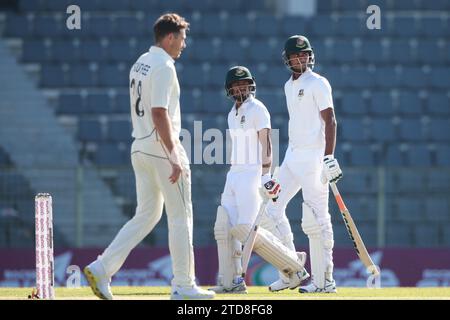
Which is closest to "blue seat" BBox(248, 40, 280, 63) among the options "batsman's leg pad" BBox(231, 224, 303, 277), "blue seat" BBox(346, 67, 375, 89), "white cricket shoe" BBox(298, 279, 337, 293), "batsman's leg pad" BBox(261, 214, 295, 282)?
"blue seat" BBox(346, 67, 375, 89)

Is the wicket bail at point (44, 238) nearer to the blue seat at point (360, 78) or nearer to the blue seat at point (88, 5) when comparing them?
the blue seat at point (360, 78)

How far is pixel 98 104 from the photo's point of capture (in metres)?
21.6

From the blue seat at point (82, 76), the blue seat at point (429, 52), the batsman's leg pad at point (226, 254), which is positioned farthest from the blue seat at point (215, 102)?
the batsman's leg pad at point (226, 254)

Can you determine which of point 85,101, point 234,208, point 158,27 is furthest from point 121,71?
point 158,27

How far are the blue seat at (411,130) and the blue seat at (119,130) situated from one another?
4.38 m

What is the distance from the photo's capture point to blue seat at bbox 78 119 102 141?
21125 millimetres

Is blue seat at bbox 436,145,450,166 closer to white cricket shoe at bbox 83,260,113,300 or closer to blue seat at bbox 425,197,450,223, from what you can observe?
blue seat at bbox 425,197,450,223

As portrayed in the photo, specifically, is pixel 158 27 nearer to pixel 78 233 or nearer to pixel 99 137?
pixel 78 233

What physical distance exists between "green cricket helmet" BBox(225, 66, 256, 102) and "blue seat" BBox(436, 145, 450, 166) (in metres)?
9.58

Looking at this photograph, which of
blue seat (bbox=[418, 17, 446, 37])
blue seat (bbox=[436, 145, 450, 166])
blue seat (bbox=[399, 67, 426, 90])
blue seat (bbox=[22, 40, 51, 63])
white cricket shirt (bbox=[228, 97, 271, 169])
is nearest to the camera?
white cricket shirt (bbox=[228, 97, 271, 169])

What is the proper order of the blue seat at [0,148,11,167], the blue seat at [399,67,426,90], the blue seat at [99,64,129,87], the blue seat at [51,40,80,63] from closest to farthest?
the blue seat at [0,148,11,167]
the blue seat at [99,64,129,87]
the blue seat at [399,67,426,90]
the blue seat at [51,40,80,63]

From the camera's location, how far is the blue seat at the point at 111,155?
2047 centimetres

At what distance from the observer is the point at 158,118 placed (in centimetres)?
954

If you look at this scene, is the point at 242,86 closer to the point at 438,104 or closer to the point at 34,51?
the point at 438,104
